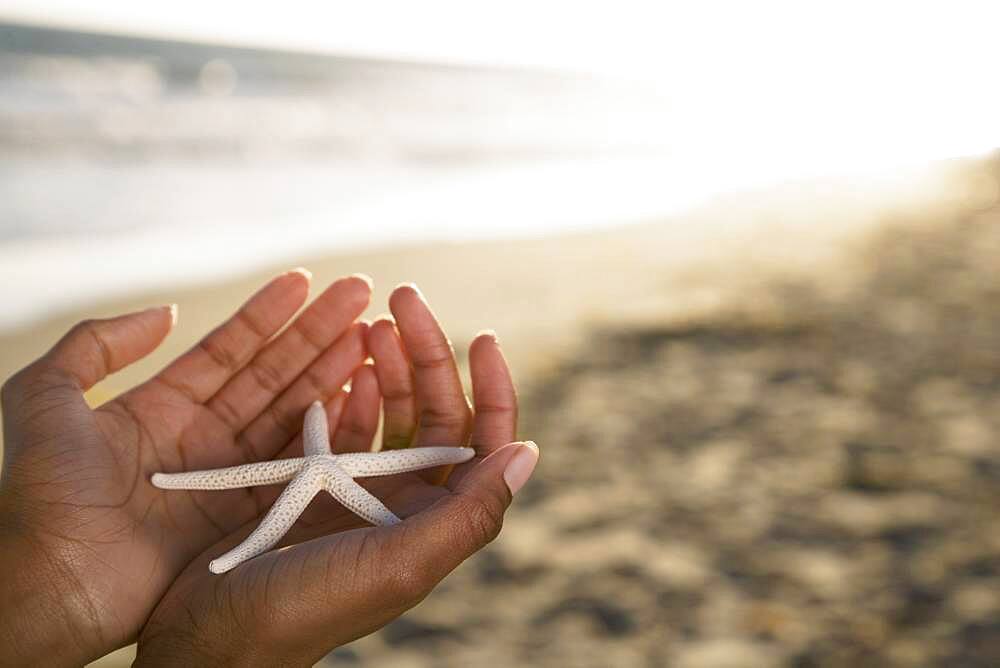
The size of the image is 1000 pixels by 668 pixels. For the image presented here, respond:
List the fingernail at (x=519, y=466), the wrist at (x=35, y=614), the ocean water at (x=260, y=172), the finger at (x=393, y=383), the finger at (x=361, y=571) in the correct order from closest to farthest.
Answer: the finger at (x=361, y=571), the fingernail at (x=519, y=466), the wrist at (x=35, y=614), the finger at (x=393, y=383), the ocean water at (x=260, y=172)

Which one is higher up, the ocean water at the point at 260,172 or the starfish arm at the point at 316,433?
the ocean water at the point at 260,172

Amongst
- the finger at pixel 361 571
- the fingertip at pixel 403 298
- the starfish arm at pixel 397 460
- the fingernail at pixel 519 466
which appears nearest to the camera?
the finger at pixel 361 571

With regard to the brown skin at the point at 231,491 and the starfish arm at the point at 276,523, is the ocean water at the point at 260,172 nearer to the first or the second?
the brown skin at the point at 231,491

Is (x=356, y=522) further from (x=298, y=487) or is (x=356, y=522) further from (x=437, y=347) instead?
(x=437, y=347)

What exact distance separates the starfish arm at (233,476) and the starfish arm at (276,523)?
0.31 ft

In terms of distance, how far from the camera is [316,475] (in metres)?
2.52

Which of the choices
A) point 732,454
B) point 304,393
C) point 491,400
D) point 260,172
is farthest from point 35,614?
point 260,172

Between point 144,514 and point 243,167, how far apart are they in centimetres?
912

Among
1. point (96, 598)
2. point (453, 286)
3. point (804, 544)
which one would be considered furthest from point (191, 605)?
point (453, 286)

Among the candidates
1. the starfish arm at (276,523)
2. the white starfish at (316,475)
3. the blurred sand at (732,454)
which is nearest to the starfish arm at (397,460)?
the white starfish at (316,475)

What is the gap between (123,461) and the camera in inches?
104

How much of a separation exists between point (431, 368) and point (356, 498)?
21.0 inches

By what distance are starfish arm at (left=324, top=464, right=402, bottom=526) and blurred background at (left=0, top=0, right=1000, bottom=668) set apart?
1049 mm

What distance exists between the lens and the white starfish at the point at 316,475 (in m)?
2.41
